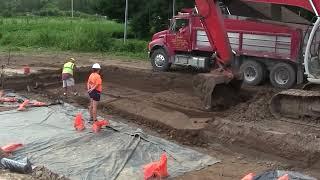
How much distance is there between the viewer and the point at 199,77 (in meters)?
14.9

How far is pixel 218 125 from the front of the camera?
42.3 ft

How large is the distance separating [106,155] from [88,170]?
87cm

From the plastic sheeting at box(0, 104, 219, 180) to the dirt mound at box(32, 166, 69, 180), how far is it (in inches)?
6.0

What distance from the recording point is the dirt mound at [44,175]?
9.18 meters

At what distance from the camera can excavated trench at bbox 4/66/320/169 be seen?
11.4 m

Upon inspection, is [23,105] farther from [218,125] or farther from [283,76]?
[283,76]

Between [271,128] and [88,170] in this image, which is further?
[271,128]

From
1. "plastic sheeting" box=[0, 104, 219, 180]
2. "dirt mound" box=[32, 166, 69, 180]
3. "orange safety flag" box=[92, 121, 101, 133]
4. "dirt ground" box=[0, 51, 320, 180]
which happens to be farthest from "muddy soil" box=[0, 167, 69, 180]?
"orange safety flag" box=[92, 121, 101, 133]

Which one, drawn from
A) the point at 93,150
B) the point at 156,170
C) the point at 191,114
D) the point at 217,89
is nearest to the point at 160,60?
the point at 217,89

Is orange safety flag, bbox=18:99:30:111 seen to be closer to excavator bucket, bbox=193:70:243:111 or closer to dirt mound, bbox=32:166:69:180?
excavator bucket, bbox=193:70:243:111

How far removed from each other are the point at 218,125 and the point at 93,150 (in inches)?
138

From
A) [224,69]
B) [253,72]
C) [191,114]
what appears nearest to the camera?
[191,114]

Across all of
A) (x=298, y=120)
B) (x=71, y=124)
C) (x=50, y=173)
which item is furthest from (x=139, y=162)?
(x=298, y=120)

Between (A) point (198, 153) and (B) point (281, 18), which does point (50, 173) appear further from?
(B) point (281, 18)
